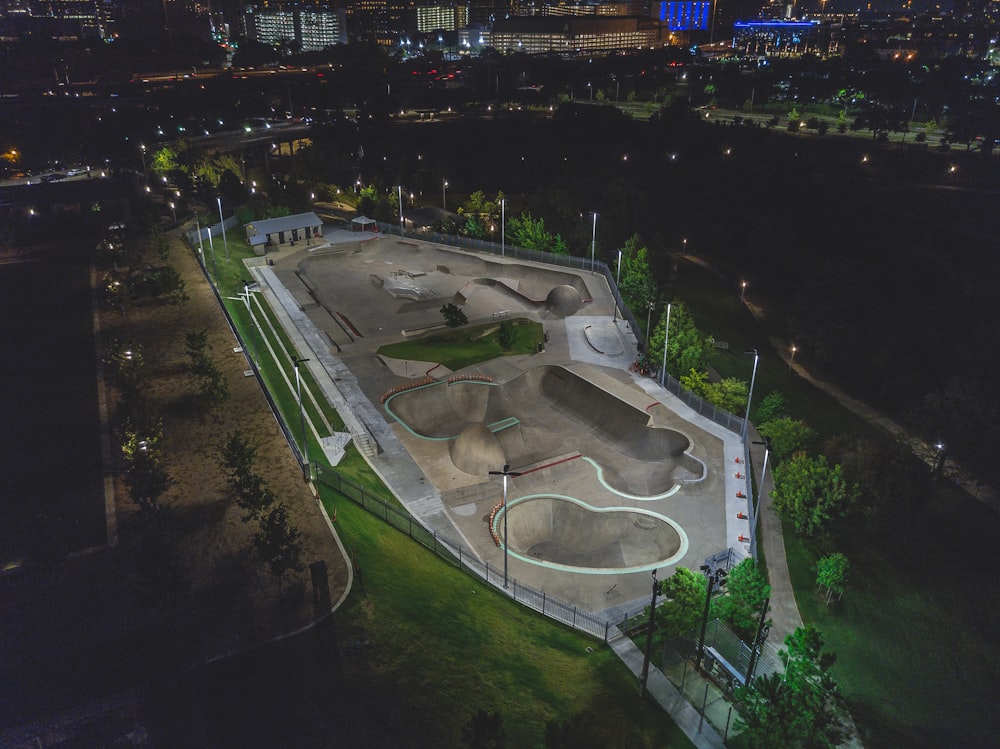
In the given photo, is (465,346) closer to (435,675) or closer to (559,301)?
(559,301)

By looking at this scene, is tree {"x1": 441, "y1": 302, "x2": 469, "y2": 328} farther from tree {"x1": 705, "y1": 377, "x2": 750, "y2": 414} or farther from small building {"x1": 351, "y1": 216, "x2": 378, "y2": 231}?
small building {"x1": 351, "y1": 216, "x2": 378, "y2": 231}

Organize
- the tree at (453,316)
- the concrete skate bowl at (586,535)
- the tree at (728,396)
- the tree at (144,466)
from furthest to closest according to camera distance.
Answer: the tree at (453,316) < the tree at (728,396) < the concrete skate bowl at (586,535) < the tree at (144,466)

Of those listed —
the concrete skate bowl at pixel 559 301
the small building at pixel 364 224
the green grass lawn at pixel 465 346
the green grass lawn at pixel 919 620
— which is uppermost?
the small building at pixel 364 224

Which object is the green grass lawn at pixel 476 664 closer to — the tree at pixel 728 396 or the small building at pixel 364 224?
the tree at pixel 728 396

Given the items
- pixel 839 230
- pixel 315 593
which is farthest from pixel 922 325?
pixel 315 593

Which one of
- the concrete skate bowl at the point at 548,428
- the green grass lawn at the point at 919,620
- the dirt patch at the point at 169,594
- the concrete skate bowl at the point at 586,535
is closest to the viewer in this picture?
the dirt patch at the point at 169,594

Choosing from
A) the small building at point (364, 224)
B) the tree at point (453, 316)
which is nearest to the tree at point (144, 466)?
the tree at point (453, 316)

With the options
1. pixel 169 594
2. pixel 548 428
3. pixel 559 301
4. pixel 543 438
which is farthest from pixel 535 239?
pixel 169 594

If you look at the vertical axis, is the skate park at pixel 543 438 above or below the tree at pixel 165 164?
below
